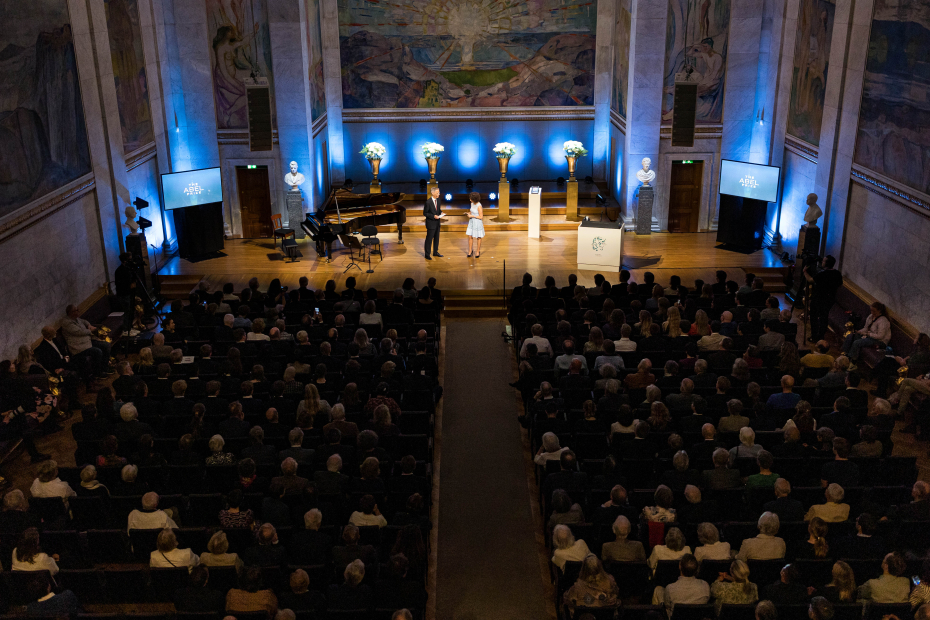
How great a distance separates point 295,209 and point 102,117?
197 inches

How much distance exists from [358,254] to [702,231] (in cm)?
793

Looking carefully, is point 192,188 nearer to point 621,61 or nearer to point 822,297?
point 621,61

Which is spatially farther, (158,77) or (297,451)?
(158,77)

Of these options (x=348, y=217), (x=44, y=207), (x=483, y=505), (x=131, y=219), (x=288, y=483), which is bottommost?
(x=483, y=505)

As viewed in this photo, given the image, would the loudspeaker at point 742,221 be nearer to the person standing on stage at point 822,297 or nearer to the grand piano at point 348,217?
the person standing on stage at point 822,297

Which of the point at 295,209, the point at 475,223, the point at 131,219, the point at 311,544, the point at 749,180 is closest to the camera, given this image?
the point at 311,544

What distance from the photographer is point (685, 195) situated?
766 inches

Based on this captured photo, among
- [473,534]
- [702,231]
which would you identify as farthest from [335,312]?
[702,231]

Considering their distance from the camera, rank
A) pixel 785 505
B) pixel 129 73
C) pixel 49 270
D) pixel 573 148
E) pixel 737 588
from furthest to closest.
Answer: pixel 573 148
pixel 129 73
pixel 49 270
pixel 785 505
pixel 737 588

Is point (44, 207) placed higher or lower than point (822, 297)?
higher

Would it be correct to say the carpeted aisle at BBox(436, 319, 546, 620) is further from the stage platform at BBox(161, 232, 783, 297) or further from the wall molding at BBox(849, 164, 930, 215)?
the wall molding at BBox(849, 164, 930, 215)

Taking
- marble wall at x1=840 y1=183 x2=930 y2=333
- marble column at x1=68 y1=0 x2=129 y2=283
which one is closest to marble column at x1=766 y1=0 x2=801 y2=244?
marble wall at x1=840 y1=183 x2=930 y2=333

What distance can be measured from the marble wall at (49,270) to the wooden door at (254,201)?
5022 millimetres

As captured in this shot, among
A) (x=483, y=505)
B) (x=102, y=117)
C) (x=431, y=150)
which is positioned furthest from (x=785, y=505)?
(x=431, y=150)
